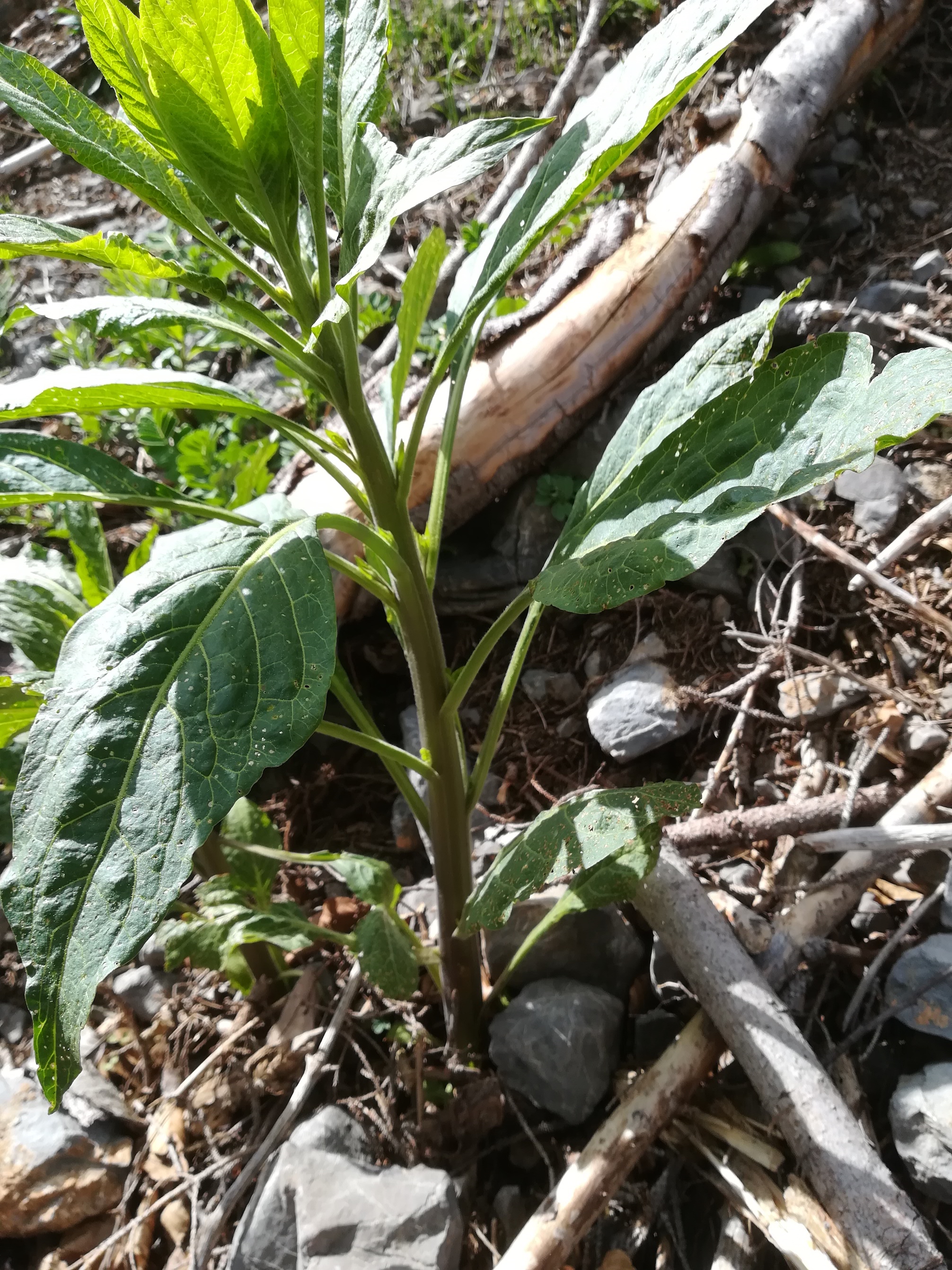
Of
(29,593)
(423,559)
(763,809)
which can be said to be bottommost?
(763,809)

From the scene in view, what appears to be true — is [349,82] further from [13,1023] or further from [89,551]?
[13,1023]

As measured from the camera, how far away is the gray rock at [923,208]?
283cm

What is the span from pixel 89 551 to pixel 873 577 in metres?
1.75

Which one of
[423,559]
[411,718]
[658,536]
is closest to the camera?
[658,536]

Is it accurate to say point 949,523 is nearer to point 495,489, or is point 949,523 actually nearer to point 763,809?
point 763,809

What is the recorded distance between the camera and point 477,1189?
164 centimetres

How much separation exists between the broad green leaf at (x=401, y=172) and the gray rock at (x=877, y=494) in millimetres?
1550

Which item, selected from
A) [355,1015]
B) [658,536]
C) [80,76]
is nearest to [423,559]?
[658,536]

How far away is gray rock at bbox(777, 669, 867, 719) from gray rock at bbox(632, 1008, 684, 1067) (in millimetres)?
765

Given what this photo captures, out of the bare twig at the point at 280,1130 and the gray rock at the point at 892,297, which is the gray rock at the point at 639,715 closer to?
the bare twig at the point at 280,1130

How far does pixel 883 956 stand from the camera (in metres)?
1.54

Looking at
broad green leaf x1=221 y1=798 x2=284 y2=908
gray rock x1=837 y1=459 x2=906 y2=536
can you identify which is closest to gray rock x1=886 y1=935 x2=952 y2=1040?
gray rock x1=837 y1=459 x2=906 y2=536

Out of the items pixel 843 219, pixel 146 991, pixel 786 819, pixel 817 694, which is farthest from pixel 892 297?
pixel 146 991

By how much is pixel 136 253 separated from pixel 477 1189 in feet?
5.68
